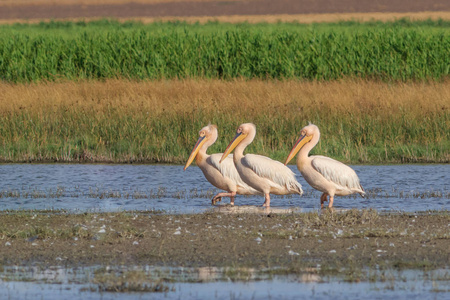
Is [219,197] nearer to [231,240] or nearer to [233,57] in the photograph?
[231,240]

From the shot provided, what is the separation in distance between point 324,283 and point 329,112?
11772mm

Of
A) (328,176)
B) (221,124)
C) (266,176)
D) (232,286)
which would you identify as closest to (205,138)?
(266,176)

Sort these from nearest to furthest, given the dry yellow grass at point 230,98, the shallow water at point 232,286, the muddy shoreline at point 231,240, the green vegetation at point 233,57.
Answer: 1. the shallow water at point 232,286
2. the muddy shoreline at point 231,240
3. the dry yellow grass at point 230,98
4. the green vegetation at point 233,57

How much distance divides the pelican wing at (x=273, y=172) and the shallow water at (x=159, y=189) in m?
0.32

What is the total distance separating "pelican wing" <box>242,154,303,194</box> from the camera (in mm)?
12008

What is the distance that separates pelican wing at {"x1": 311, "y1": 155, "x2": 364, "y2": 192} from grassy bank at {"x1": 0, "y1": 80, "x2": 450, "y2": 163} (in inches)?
178

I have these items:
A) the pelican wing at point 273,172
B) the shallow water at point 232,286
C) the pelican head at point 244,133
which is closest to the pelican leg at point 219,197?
the pelican wing at point 273,172

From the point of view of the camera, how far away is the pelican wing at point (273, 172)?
12.0 metres

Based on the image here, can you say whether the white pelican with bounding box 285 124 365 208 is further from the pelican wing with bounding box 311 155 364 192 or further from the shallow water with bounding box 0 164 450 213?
the shallow water with bounding box 0 164 450 213

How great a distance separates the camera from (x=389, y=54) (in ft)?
94.5

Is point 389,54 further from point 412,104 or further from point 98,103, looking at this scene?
point 98,103

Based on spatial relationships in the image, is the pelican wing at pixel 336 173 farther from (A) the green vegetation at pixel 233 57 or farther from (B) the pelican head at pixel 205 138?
(A) the green vegetation at pixel 233 57

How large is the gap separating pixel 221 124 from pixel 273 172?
18.7 ft

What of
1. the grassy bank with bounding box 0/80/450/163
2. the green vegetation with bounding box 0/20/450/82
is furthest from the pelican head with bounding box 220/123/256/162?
the green vegetation with bounding box 0/20/450/82
